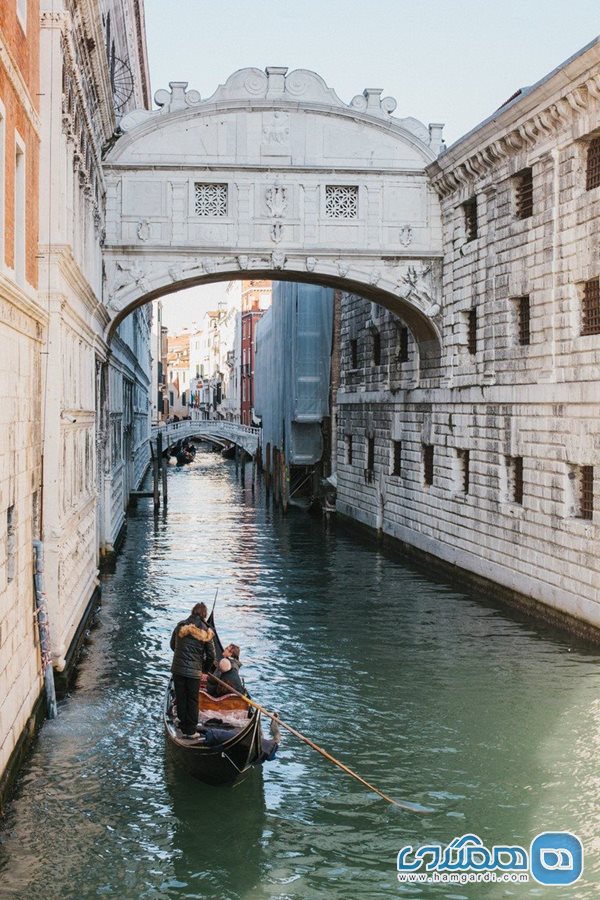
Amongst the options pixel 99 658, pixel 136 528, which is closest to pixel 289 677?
pixel 99 658

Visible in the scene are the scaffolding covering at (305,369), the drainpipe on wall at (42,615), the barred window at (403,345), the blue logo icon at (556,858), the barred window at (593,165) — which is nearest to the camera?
the blue logo icon at (556,858)

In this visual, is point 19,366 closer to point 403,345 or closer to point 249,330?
point 403,345

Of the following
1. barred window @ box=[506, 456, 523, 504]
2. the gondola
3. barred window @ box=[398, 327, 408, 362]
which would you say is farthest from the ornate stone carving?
the gondola

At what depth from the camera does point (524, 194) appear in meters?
17.4

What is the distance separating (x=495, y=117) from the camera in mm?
17266

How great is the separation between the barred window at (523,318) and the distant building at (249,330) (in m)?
51.7

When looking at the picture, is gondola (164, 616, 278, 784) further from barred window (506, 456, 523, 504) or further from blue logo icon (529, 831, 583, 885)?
barred window (506, 456, 523, 504)

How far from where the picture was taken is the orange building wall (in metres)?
8.79

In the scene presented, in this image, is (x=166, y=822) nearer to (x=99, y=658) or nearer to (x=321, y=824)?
(x=321, y=824)

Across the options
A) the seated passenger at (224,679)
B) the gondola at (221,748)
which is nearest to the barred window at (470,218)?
the seated passenger at (224,679)

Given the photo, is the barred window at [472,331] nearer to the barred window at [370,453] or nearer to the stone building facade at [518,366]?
the stone building facade at [518,366]

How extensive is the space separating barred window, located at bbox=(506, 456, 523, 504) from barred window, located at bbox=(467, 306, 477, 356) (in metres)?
2.91

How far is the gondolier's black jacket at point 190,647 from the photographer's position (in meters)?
9.62

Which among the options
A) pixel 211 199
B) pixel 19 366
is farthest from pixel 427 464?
pixel 19 366
